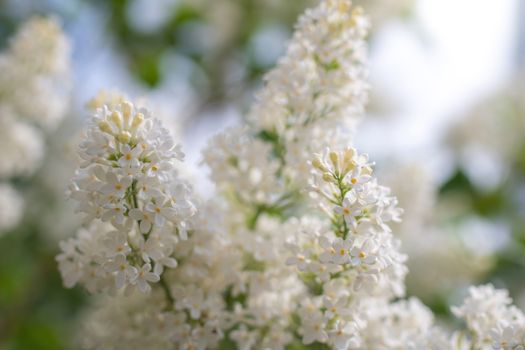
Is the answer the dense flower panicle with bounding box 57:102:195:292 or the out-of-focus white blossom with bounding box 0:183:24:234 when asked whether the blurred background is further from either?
the dense flower panicle with bounding box 57:102:195:292

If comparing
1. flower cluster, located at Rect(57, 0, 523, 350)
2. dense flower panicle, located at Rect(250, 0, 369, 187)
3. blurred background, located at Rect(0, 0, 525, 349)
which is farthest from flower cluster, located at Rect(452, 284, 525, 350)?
blurred background, located at Rect(0, 0, 525, 349)

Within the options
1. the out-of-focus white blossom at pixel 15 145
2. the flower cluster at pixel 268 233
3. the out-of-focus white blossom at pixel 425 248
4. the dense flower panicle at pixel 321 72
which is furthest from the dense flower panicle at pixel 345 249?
the out-of-focus white blossom at pixel 15 145

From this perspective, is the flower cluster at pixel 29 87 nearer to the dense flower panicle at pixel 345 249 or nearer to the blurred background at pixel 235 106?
the blurred background at pixel 235 106

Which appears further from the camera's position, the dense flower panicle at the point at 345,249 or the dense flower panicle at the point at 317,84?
the dense flower panicle at the point at 317,84

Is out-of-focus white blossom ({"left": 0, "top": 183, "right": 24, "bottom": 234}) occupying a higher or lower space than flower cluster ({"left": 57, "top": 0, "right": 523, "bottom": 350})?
higher

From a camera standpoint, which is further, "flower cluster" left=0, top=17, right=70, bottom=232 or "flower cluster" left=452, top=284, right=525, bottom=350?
"flower cluster" left=0, top=17, right=70, bottom=232

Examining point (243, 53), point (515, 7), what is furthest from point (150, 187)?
point (515, 7)
